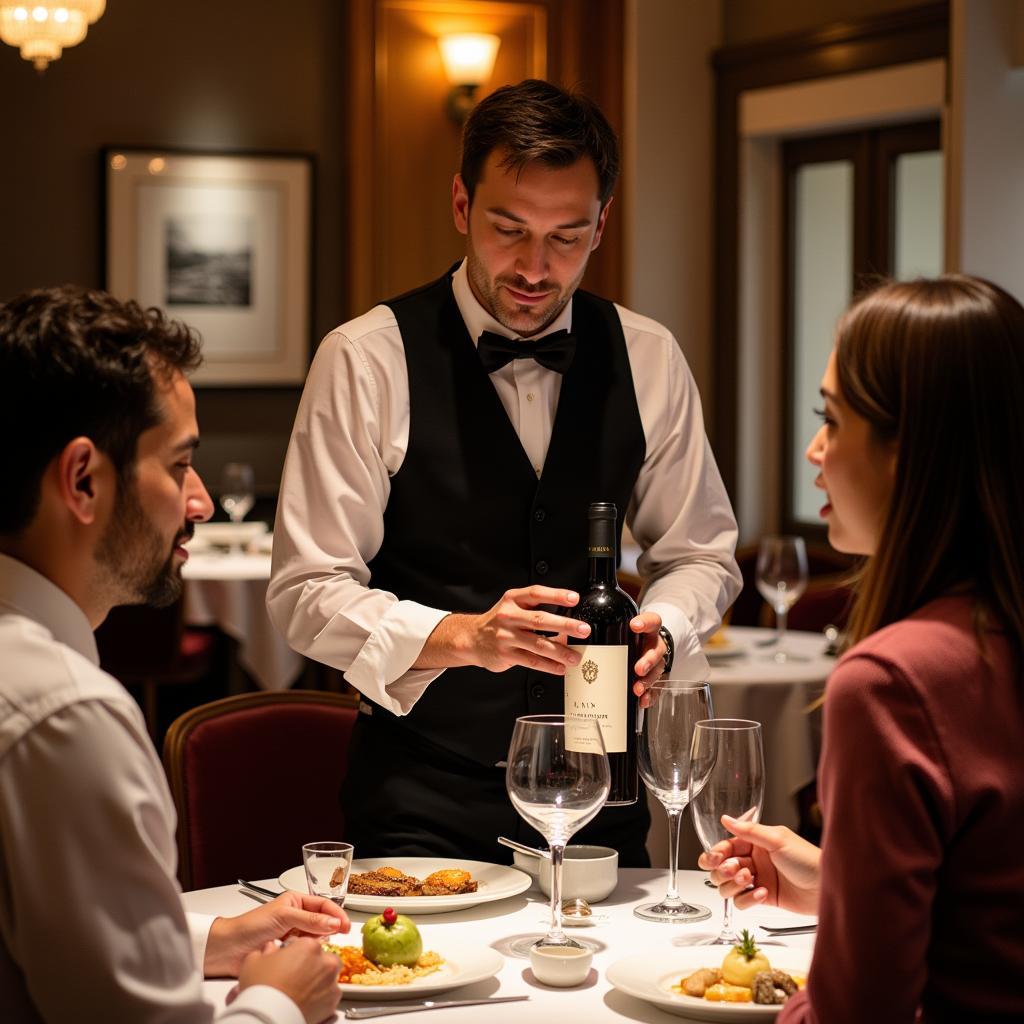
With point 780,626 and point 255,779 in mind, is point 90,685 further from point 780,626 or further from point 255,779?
point 780,626

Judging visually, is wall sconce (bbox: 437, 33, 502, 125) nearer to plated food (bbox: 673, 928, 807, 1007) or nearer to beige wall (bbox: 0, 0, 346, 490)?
beige wall (bbox: 0, 0, 346, 490)

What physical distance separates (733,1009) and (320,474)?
1.06 meters

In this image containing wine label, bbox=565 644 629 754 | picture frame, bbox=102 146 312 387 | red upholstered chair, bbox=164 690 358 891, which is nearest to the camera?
wine label, bbox=565 644 629 754

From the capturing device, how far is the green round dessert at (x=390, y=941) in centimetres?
170

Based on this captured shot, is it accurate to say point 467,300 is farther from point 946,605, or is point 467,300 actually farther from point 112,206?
point 112,206

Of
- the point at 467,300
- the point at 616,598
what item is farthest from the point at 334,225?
the point at 616,598

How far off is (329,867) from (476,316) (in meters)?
1.04

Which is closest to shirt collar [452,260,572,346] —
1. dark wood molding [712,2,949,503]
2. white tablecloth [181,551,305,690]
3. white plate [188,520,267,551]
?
white tablecloth [181,551,305,690]

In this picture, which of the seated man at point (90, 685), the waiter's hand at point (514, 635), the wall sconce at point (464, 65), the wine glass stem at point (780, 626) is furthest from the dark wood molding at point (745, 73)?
the seated man at point (90, 685)

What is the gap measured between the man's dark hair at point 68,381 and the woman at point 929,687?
0.66m

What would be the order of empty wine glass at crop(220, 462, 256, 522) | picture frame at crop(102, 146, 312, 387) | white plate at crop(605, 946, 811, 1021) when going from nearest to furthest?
white plate at crop(605, 946, 811, 1021), empty wine glass at crop(220, 462, 256, 522), picture frame at crop(102, 146, 312, 387)

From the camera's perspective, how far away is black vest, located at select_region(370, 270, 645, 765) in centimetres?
230

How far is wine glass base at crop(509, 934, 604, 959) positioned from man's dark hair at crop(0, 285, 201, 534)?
772 millimetres

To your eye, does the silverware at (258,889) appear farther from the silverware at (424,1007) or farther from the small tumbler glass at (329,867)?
the silverware at (424,1007)
